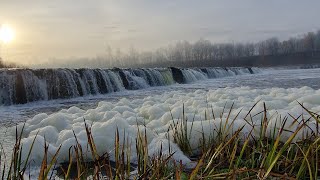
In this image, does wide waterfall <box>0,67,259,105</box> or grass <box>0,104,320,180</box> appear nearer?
grass <box>0,104,320,180</box>

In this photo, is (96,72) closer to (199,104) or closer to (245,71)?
(199,104)

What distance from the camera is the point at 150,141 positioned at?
386 centimetres

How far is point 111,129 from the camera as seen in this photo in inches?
162

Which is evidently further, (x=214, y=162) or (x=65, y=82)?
(x=65, y=82)

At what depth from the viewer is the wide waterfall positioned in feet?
44.7

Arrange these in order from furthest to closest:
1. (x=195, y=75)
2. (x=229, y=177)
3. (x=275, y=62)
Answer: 1. (x=275, y=62)
2. (x=195, y=75)
3. (x=229, y=177)

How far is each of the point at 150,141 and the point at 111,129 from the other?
0.56 m

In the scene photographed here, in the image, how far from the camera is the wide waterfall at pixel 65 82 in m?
13.6

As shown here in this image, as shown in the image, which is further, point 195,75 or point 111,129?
point 195,75

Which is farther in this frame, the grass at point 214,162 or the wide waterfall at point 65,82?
the wide waterfall at point 65,82

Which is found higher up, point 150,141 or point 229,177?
point 229,177

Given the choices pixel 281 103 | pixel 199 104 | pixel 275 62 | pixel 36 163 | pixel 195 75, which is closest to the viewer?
pixel 36 163

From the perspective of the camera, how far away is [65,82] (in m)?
15.5

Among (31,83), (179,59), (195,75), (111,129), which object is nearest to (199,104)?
(111,129)
